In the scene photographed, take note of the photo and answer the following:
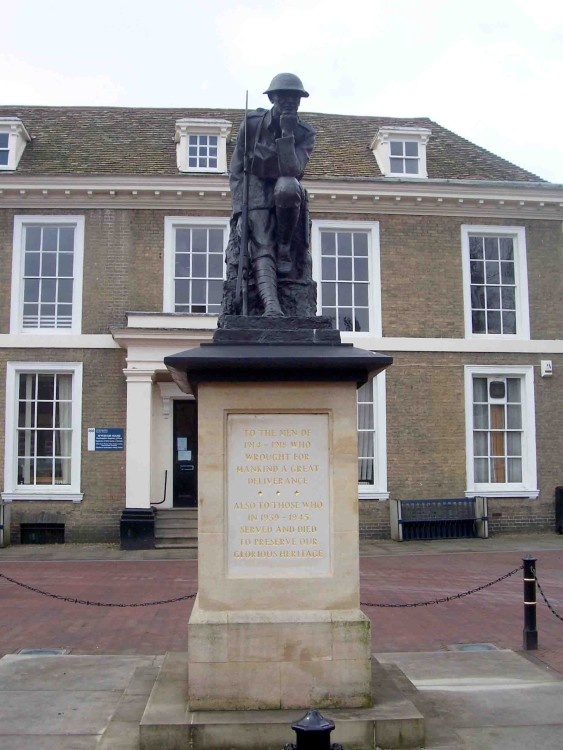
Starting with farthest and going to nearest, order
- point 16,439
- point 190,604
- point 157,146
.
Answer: point 157,146
point 16,439
point 190,604

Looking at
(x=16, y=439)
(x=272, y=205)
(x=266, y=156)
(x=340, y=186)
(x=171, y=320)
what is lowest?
(x=16, y=439)

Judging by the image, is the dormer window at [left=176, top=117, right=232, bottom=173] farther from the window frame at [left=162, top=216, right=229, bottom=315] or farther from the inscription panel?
the inscription panel

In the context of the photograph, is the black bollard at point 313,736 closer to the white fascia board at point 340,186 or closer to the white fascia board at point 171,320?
the white fascia board at point 171,320

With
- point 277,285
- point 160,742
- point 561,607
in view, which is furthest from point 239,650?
point 561,607

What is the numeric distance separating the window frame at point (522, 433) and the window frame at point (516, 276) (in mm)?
833

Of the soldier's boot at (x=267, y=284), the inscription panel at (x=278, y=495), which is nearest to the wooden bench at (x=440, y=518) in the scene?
the soldier's boot at (x=267, y=284)

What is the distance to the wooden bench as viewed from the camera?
62.4ft

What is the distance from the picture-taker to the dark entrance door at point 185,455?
779 inches

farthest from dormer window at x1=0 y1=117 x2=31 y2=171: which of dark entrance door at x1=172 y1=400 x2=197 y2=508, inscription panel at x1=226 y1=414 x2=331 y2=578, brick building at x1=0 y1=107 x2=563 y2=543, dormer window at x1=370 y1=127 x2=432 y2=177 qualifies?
inscription panel at x1=226 y1=414 x2=331 y2=578

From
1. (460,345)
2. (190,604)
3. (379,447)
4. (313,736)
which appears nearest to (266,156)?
(313,736)

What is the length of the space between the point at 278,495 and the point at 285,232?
2296 mm

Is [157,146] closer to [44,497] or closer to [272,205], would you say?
[44,497]

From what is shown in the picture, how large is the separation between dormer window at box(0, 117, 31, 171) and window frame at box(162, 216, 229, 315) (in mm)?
4242

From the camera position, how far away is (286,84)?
643cm
